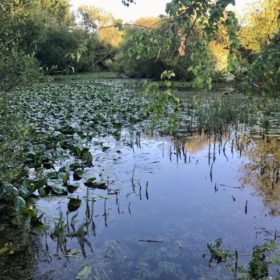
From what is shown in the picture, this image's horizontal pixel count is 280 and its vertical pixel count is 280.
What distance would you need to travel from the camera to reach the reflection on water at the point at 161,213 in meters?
3.99

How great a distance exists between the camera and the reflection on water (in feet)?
13.1

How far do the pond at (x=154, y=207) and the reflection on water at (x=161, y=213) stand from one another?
1cm

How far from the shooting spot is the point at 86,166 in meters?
7.01

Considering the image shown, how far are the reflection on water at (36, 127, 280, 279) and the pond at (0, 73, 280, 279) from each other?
14 millimetres

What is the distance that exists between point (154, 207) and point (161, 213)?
0.69ft

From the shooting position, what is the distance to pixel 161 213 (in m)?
5.30

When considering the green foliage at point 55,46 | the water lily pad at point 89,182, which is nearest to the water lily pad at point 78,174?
the water lily pad at point 89,182

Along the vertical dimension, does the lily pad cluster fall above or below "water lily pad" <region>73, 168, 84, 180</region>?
above

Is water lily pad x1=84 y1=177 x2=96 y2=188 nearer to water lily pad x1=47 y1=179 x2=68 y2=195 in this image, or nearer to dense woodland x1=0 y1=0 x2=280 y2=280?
dense woodland x1=0 y1=0 x2=280 y2=280

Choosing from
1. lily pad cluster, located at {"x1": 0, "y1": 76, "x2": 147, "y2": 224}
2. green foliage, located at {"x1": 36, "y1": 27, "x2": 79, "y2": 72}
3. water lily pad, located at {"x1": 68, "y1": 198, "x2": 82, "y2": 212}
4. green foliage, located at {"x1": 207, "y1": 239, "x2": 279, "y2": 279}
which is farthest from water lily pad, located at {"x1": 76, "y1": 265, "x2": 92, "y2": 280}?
green foliage, located at {"x1": 36, "y1": 27, "x2": 79, "y2": 72}

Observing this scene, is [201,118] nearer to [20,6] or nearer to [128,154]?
[128,154]

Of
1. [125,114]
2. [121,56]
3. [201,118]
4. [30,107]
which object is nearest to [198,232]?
[201,118]

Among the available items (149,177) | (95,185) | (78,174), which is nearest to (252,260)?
(95,185)

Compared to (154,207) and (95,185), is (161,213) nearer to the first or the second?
(154,207)
